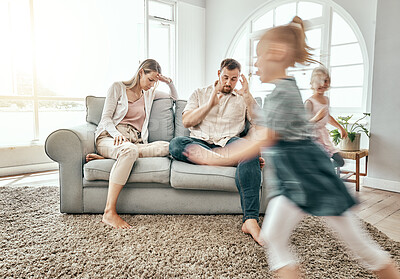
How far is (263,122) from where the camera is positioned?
3.22 ft

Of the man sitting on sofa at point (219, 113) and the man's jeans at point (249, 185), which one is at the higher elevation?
the man sitting on sofa at point (219, 113)

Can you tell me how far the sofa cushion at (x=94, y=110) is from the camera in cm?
250

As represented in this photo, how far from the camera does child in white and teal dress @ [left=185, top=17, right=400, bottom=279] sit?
0.92 m

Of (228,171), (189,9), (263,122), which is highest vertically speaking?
(189,9)

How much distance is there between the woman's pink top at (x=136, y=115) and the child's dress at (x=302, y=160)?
5.47 ft

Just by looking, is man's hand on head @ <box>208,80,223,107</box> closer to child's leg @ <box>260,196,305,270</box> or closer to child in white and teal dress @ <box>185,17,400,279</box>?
child in white and teal dress @ <box>185,17,400,279</box>

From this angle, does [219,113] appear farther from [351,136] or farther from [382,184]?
[382,184]

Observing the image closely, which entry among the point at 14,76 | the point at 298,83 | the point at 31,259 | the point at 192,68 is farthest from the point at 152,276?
the point at 192,68

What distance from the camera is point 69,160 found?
80.4 inches

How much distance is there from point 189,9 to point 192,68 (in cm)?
97

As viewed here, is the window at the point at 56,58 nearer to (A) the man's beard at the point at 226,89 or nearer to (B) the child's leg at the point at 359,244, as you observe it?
(A) the man's beard at the point at 226,89

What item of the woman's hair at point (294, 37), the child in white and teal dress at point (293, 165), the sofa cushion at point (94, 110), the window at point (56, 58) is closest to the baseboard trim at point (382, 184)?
the child in white and teal dress at point (293, 165)

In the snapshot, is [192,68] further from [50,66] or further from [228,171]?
[228,171]

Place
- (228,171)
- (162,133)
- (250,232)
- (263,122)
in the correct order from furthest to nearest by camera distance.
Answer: (162,133)
(228,171)
(250,232)
(263,122)
